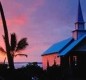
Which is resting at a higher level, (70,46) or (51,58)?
(70,46)

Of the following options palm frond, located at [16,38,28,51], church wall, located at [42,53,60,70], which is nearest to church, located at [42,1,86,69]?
church wall, located at [42,53,60,70]

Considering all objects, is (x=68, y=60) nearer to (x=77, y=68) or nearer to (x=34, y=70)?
(x=77, y=68)

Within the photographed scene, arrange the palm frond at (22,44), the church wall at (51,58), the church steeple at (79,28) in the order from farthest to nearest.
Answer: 1. the church wall at (51,58)
2. the church steeple at (79,28)
3. the palm frond at (22,44)

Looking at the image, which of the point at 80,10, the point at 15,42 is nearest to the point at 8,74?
the point at 15,42

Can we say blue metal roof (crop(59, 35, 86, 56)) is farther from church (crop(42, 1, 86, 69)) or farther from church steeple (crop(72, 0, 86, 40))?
church steeple (crop(72, 0, 86, 40))

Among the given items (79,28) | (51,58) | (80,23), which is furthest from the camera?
(51,58)

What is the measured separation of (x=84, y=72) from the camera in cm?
4131

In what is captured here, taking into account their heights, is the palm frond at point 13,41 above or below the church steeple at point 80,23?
below

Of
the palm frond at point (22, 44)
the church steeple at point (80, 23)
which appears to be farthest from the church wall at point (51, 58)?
the palm frond at point (22, 44)

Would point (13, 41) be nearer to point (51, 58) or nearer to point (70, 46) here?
point (70, 46)

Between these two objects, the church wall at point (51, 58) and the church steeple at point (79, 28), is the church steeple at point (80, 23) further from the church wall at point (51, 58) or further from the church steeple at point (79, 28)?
the church wall at point (51, 58)

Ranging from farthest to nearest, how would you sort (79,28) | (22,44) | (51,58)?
1. (51,58)
2. (79,28)
3. (22,44)

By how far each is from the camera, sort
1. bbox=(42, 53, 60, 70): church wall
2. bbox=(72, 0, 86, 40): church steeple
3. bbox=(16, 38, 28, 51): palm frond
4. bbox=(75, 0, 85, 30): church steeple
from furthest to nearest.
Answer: bbox=(42, 53, 60, 70): church wall → bbox=(75, 0, 85, 30): church steeple → bbox=(72, 0, 86, 40): church steeple → bbox=(16, 38, 28, 51): palm frond

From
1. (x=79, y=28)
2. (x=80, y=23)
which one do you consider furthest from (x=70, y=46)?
(x=80, y=23)
